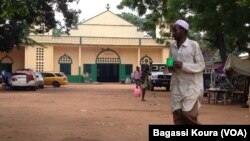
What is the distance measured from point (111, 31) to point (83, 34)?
3.32 m

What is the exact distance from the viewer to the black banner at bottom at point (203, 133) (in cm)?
445

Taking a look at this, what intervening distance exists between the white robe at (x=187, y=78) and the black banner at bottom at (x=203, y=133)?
51.6 inches

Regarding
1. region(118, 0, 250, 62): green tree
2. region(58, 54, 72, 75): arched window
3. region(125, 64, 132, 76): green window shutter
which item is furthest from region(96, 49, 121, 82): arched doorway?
region(118, 0, 250, 62): green tree

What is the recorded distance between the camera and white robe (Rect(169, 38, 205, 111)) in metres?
5.85

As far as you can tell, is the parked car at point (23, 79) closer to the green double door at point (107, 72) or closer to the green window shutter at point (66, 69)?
the green window shutter at point (66, 69)

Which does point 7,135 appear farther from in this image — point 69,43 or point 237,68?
point 69,43

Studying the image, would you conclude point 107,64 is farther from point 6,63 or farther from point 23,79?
point 23,79

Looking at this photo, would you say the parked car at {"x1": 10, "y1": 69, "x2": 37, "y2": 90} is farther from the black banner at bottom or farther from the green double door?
the black banner at bottom

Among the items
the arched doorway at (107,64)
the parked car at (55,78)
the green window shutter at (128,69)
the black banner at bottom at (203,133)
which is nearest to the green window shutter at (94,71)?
the arched doorway at (107,64)

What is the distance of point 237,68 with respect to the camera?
1958cm

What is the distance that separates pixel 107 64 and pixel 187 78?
49954 millimetres

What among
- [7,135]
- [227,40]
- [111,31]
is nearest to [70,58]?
[111,31]

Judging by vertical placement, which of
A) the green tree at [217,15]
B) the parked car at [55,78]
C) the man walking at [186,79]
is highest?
the green tree at [217,15]

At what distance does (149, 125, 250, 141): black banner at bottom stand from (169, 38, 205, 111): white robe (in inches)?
51.6
